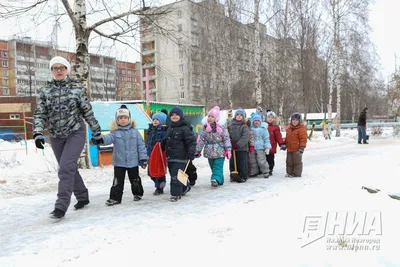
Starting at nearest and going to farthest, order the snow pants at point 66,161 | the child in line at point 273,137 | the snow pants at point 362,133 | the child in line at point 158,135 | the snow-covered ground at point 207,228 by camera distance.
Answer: the snow-covered ground at point 207,228 < the snow pants at point 66,161 < the child in line at point 158,135 < the child in line at point 273,137 < the snow pants at point 362,133

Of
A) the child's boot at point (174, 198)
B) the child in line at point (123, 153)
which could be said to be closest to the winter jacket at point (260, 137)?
the child's boot at point (174, 198)

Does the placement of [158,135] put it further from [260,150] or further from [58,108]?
[260,150]

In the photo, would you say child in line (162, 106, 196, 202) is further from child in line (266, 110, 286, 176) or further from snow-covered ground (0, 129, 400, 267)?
child in line (266, 110, 286, 176)

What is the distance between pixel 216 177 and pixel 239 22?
17.5m

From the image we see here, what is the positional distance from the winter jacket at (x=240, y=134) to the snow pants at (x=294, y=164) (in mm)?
1287

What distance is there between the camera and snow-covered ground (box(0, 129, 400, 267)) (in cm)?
294

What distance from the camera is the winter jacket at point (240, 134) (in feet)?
23.3

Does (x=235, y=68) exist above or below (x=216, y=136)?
above

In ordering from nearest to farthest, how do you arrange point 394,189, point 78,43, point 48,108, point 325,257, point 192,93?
1. point 325,257
2. point 48,108
3. point 394,189
4. point 78,43
5. point 192,93

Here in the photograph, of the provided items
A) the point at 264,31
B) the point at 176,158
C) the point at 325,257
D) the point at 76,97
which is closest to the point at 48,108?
the point at 76,97

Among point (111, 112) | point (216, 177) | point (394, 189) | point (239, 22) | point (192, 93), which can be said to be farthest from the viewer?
point (192, 93)

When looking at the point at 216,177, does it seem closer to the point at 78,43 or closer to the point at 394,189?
the point at 394,189

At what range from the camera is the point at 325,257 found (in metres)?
2.83

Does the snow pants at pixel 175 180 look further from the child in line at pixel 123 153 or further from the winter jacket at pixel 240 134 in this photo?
the winter jacket at pixel 240 134
